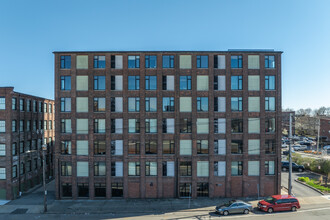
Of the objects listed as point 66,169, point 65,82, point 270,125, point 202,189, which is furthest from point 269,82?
point 66,169

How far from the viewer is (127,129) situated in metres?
26.6

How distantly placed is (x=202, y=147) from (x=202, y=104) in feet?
18.4

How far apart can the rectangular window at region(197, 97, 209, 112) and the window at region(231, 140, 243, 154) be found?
220 inches

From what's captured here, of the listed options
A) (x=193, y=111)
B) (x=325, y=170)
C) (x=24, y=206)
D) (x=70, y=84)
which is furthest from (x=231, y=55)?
(x=24, y=206)

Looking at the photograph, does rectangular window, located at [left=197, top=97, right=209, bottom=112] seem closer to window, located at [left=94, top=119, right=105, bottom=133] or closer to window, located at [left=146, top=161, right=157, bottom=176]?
window, located at [left=146, top=161, right=157, bottom=176]

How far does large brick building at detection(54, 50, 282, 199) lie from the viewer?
26.5 meters

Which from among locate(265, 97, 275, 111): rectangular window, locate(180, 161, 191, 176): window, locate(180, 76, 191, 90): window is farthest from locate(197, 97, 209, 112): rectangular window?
locate(265, 97, 275, 111): rectangular window

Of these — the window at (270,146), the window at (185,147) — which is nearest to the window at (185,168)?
the window at (185,147)

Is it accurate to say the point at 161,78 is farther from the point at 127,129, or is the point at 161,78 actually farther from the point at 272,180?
the point at 272,180

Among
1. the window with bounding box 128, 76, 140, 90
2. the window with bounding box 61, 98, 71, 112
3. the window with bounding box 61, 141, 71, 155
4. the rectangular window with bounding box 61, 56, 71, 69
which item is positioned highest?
the rectangular window with bounding box 61, 56, 71, 69

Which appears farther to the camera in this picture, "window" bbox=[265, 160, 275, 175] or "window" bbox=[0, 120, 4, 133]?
"window" bbox=[265, 160, 275, 175]

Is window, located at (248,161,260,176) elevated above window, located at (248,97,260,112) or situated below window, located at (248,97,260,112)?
below

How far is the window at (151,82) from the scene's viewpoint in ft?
87.5

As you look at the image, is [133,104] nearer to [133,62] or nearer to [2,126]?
[133,62]
